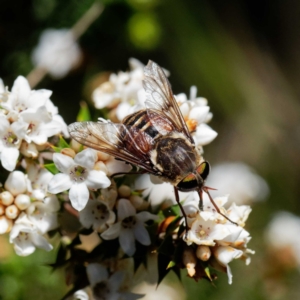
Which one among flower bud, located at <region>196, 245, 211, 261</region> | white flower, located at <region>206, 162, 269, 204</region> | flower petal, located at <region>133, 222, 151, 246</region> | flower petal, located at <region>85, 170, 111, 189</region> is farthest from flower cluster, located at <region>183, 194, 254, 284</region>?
white flower, located at <region>206, 162, 269, 204</region>

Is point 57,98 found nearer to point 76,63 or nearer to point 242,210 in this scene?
point 76,63

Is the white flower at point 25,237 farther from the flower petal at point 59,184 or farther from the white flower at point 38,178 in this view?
the flower petal at point 59,184

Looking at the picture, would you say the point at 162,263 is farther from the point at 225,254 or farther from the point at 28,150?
the point at 28,150

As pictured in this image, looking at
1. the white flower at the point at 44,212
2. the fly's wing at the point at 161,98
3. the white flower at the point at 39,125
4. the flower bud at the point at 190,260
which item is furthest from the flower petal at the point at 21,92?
the flower bud at the point at 190,260

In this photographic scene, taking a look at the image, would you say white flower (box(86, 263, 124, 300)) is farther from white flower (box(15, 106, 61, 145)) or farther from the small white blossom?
white flower (box(15, 106, 61, 145))

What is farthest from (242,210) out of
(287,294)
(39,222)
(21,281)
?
(287,294)

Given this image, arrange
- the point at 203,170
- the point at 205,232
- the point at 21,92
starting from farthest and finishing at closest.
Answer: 1. the point at 21,92
2. the point at 203,170
3. the point at 205,232

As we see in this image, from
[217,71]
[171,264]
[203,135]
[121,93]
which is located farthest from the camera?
[217,71]

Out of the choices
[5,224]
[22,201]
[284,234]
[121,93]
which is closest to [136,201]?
[22,201]
